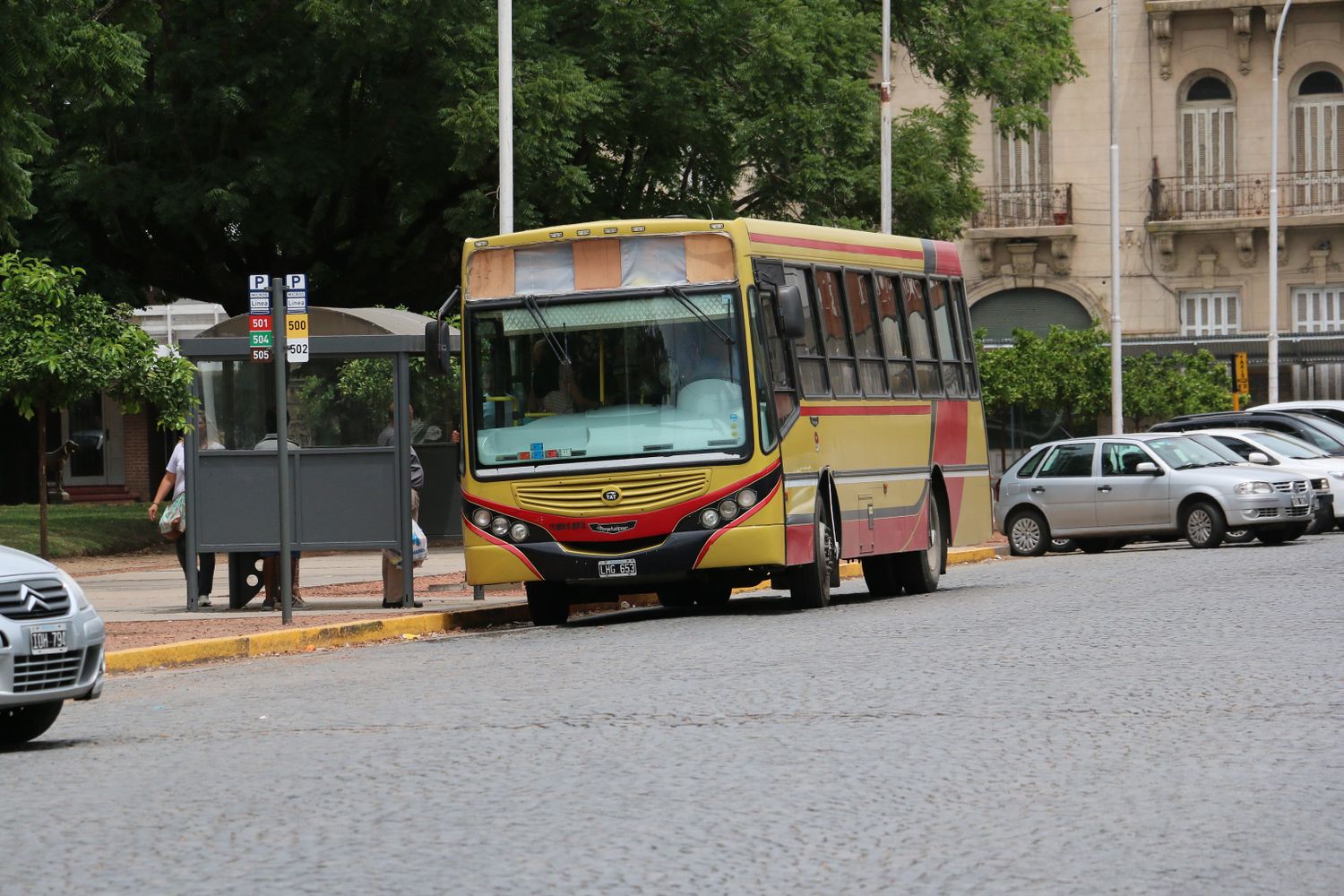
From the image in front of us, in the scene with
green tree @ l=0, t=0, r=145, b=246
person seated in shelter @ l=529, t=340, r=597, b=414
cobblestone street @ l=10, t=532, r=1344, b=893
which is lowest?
cobblestone street @ l=10, t=532, r=1344, b=893

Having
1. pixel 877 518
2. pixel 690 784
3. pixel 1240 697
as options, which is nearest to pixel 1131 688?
pixel 1240 697

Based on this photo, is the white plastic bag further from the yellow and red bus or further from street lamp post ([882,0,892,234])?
street lamp post ([882,0,892,234])

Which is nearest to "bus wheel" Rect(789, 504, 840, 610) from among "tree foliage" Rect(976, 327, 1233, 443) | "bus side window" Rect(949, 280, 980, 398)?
"bus side window" Rect(949, 280, 980, 398)

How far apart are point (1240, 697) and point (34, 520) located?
97.5 ft

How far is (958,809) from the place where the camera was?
7812mm

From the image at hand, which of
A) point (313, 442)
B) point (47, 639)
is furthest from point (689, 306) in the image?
point (47, 639)

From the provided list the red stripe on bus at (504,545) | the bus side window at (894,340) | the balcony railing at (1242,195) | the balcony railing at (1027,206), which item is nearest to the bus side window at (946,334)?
the bus side window at (894,340)

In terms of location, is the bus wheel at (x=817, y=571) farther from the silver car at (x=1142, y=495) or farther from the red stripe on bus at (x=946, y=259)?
the silver car at (x=1142, y=495)

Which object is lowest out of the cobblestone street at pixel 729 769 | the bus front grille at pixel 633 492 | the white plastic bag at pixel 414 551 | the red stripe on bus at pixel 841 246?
the cobblestone street at pixel 729 769

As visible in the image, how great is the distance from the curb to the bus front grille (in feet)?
5.56

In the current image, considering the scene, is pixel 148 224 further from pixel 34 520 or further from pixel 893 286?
pixel 893 286

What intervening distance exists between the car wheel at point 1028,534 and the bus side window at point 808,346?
36.8ft

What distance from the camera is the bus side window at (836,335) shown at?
1847 centimetres

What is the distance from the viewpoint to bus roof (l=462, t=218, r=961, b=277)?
1719 cm
